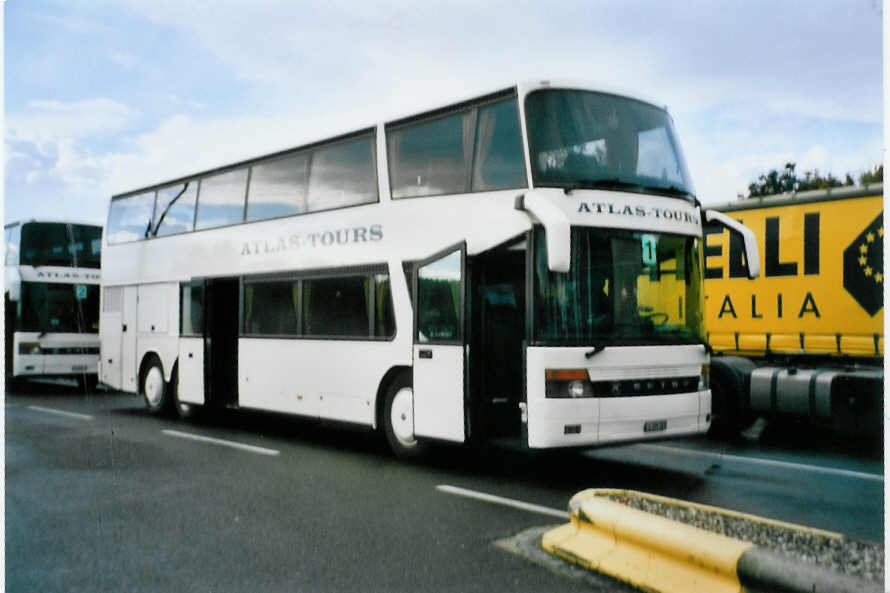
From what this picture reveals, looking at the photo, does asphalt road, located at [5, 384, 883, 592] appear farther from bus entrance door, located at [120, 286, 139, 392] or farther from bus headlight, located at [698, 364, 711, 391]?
bus entrance door, located at [120, 286, 139, 392]

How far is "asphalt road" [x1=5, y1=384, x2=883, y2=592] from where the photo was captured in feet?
17.5

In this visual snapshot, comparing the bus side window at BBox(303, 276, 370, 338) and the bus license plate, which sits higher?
the bus side window at BBox(303, 276, 370, 338)

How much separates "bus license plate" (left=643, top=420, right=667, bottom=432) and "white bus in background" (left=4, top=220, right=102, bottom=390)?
14126mm

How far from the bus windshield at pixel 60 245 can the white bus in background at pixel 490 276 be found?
375 inches

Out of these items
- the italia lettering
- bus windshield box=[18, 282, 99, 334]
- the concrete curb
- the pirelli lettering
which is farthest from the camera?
bus windshield box=[18, 282, 99, 334]

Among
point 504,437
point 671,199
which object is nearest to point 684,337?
point 671,199

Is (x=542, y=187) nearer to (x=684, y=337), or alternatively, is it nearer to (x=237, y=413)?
(x=684, y=337)

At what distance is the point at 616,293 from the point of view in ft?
26.1

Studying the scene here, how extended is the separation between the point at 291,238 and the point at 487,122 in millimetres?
3627

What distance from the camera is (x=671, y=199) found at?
8500 millimetres

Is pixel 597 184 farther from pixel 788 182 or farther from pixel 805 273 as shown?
pixel 805 273

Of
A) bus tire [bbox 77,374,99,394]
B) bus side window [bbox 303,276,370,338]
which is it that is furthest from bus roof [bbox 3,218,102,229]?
bus side window [bbox 303,276,370,338]

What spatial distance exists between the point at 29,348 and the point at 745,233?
604 inches

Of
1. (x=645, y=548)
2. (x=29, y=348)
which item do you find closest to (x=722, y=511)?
(x=645, y=548)
